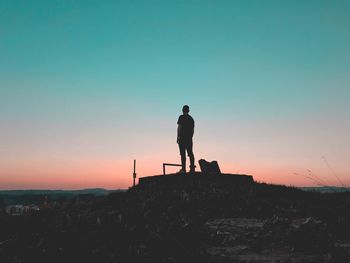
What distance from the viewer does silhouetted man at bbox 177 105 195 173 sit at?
574 inches

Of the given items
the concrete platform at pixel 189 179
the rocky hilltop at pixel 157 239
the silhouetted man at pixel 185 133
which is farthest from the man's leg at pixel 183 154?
the rocky hilltop at pixel 157 239

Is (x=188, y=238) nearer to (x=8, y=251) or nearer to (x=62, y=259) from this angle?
(x=62, y=259)

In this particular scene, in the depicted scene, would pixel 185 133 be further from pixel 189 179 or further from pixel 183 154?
pixel 189 179

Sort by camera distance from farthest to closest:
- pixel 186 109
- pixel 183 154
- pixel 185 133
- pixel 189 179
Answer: pixel 183 154
pixel 185 133
pixel 186 109
pixel 189 179

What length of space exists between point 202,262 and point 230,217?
13.8 feet

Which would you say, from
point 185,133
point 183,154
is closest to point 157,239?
point 185,133

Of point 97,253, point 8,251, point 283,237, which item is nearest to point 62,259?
point 97,253

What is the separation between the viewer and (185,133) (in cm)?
1462

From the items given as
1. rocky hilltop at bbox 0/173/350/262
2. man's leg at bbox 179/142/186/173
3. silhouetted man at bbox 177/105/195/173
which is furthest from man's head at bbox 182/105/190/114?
rocky hilltop at bbox 0/173/350/262

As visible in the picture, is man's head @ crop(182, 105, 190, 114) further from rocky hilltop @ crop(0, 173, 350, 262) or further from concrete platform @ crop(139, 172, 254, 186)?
rocky hilltop @ crop(0, 173, 350, 262)

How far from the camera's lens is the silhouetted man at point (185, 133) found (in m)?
14.6

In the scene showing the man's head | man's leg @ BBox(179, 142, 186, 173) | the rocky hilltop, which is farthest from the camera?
man's leg @ BBox(179, 142, 186, 173)

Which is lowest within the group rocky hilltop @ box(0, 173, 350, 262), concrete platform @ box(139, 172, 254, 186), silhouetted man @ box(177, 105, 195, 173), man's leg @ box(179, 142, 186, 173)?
rocky hilltop @ box(0, 173, 350, 262)

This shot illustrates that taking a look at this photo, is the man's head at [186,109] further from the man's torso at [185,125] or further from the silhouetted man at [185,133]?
the man's torso at [185,125]
